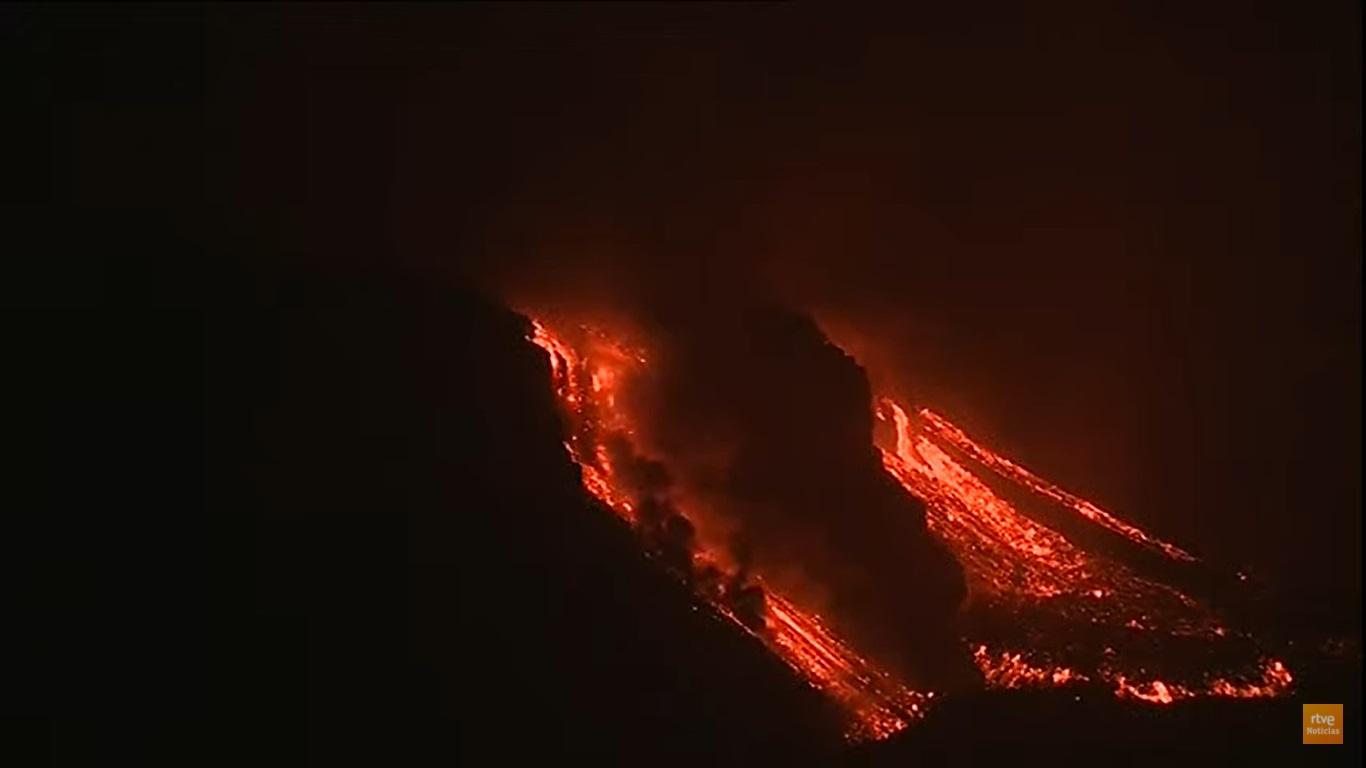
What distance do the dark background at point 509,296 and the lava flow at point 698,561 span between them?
0.31 feet

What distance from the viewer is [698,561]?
4.17 meters

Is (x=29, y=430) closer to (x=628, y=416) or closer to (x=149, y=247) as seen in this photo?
(x=149, y=247)

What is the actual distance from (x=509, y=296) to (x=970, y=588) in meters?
1.51

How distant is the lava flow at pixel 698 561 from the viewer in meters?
4.05

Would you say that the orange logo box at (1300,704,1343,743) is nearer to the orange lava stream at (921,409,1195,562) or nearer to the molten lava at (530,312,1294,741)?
the molten lava at (530,312,1294,741)

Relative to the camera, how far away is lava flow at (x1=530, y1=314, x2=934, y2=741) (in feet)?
13.3

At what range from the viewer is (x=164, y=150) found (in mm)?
4523

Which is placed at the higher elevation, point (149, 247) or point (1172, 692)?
point (149, 247)

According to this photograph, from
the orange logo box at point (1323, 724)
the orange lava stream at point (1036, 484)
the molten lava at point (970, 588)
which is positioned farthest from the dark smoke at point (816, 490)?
the orange logo box at point (1323, 724)

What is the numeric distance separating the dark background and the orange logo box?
0.33m

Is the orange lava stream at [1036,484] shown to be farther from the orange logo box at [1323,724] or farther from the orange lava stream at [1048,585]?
the orange logo box at [1323,724]

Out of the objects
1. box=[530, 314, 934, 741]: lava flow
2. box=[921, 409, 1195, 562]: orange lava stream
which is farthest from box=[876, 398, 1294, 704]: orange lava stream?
box=[530, 314, 934, 741]: lava flow

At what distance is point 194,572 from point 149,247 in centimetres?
94

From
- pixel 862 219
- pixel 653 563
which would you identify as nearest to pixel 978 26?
pixel 862 219
